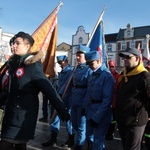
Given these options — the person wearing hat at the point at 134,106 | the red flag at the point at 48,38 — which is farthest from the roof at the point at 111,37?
the person wearing hat at the point at 134,106

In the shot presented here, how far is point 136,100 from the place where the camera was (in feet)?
12.1

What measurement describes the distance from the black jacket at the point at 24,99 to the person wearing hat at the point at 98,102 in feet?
4.10

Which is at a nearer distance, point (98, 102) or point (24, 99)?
point (24, 99)

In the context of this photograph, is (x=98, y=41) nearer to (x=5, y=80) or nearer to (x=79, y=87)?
(x=79, y=87)

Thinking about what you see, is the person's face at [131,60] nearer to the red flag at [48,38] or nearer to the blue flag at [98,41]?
the blue flag at [98,41]

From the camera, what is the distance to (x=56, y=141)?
610cm

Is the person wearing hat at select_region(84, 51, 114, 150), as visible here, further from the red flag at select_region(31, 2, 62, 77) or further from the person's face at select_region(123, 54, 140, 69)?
the red flag at select_region(31, 2, 62, 77)

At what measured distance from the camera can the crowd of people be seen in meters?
3.02

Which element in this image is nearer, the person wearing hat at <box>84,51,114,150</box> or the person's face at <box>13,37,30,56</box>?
the person's face at <box>13,37,30,56</box>

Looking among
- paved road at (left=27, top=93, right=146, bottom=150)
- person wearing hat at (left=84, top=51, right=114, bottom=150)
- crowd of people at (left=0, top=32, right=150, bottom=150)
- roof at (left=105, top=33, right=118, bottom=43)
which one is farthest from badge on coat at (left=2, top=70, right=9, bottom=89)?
roof at (left=105, top=33, right=118, bottom=43)

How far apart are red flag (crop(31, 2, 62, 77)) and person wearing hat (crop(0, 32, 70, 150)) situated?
3061 millimetres

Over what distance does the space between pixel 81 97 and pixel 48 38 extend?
71.0 inches

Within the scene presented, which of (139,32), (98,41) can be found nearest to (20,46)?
(98,41)

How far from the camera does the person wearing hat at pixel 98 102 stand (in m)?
4.13
